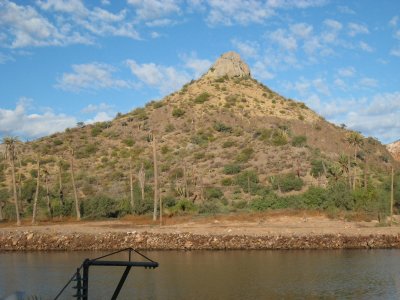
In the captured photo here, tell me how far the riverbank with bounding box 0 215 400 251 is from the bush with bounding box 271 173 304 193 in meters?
18.9

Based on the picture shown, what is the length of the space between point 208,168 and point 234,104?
25.4m

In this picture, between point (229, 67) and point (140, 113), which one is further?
point (229, 67)

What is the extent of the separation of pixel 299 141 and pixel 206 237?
44.6 m

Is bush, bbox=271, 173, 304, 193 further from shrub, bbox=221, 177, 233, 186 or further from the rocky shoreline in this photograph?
the rocky shoreline

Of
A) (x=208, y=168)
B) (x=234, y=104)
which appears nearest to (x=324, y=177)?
(x=208, y=168)

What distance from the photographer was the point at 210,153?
7581cm

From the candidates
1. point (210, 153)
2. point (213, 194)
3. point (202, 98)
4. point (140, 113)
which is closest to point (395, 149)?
point (202, 98)

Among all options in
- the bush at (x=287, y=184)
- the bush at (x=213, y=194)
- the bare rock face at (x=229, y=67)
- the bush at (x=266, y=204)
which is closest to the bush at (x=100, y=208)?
the bush at (x=213, y=194)

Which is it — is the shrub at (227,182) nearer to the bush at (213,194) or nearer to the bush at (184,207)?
the bush at (213,194)

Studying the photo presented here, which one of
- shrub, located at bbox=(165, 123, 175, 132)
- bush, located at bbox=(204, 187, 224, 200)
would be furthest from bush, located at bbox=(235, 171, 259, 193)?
shrub, located at bbox=(165, 123, 175, 132)

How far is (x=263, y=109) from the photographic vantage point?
9244 centimetres

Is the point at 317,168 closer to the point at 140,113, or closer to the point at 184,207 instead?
the point at 184,207

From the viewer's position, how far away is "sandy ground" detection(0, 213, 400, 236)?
37.6 meters

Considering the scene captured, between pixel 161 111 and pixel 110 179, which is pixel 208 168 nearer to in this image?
pixel 110 179
